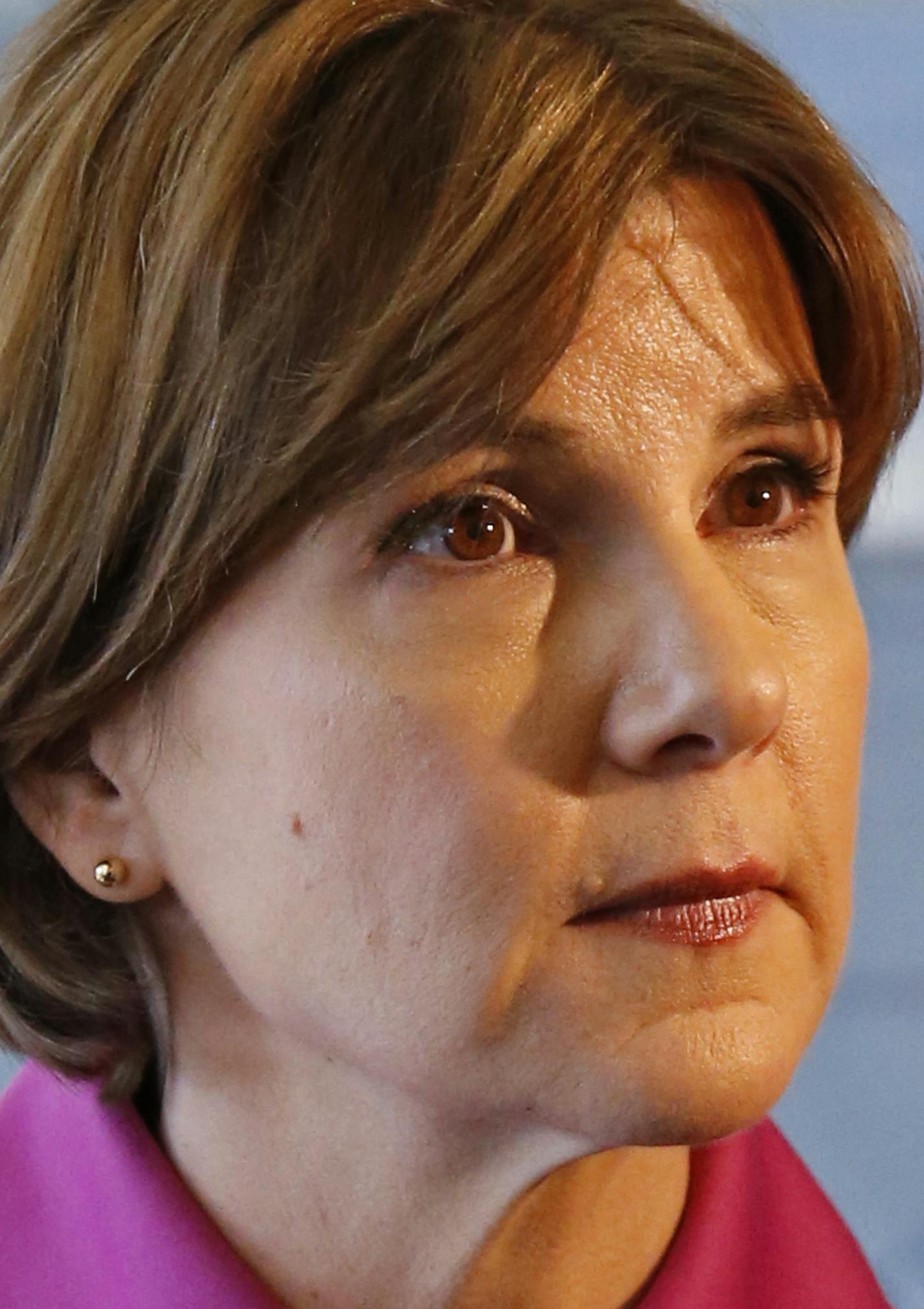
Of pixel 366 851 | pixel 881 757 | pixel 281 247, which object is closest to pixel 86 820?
pixel 366 851

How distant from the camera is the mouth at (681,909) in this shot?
77cm

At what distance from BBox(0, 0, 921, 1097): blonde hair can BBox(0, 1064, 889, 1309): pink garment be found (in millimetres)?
244

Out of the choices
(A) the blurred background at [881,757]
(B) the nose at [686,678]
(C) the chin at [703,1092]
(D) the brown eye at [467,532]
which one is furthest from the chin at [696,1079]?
(A) the blurred background at [881,757]

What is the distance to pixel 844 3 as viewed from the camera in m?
1.41

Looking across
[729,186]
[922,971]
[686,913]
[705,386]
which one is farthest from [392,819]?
[922,971]

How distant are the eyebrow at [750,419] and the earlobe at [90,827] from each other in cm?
28

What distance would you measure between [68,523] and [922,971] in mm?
866

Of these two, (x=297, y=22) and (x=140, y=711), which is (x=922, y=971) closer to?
(x=140, y=711)

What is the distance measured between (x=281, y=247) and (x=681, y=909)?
1.11 ft

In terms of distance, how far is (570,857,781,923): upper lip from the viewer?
2.51 ft

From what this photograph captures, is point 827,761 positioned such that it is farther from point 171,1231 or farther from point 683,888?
point 171,1231

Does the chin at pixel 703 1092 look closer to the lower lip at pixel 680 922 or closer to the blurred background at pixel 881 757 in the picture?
the lower lip at pixel 680 922

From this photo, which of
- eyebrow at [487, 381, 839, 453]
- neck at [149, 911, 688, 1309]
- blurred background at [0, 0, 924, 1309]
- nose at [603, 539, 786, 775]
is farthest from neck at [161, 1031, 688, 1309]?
blurred background at [0, 0, 924, 1309]

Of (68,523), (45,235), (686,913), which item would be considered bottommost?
(686,913)
